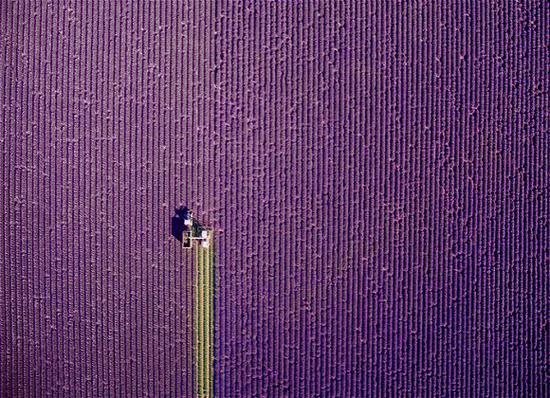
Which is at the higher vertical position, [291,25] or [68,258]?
[291,25]

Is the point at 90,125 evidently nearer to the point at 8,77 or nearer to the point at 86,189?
the point at 86,189

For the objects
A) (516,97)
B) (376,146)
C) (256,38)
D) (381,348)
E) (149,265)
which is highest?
(256,38)

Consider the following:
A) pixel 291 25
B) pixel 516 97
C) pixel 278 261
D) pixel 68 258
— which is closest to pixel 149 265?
pixel 68 258

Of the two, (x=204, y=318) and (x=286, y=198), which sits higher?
(x=286, y=198)
